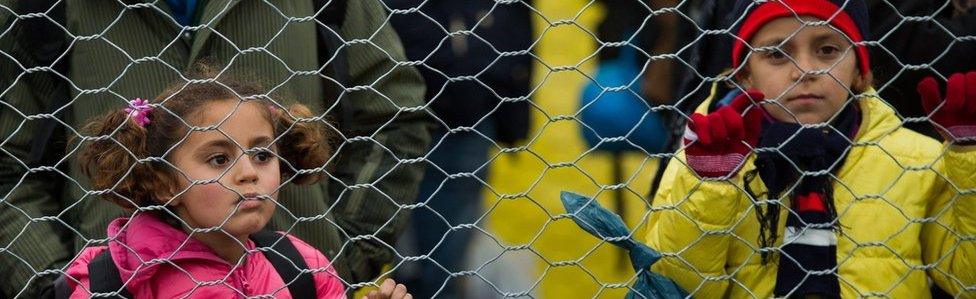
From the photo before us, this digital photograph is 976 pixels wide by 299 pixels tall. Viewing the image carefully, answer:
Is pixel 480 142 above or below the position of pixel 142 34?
below

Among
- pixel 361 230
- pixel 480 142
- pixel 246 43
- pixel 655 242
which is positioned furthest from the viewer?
pixel 480 142

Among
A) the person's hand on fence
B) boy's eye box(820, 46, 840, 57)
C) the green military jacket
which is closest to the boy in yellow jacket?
boy's eye box(820, 46, 840, 57)

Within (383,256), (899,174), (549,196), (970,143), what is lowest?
(549,196)

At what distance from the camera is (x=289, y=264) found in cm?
263

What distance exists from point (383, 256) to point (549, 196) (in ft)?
2.27

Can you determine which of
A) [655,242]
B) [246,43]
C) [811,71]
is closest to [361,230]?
[246,43]

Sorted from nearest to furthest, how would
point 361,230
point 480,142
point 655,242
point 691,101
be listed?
1. point 655,242
2. point 361,230
3. point 691,101
4. point 480,142

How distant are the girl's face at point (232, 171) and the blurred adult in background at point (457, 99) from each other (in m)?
1.05

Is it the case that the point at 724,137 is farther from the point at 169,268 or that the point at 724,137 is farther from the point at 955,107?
the point at 169,268

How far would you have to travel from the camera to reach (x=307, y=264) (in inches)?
104

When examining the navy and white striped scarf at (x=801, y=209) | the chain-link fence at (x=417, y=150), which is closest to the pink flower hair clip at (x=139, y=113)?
the chain-link fence at (x=417, y=150)

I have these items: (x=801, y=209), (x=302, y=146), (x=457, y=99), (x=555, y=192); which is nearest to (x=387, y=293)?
(x=302, y=146)

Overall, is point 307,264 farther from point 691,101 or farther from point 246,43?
point 691,101

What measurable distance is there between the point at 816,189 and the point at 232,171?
95 cm
